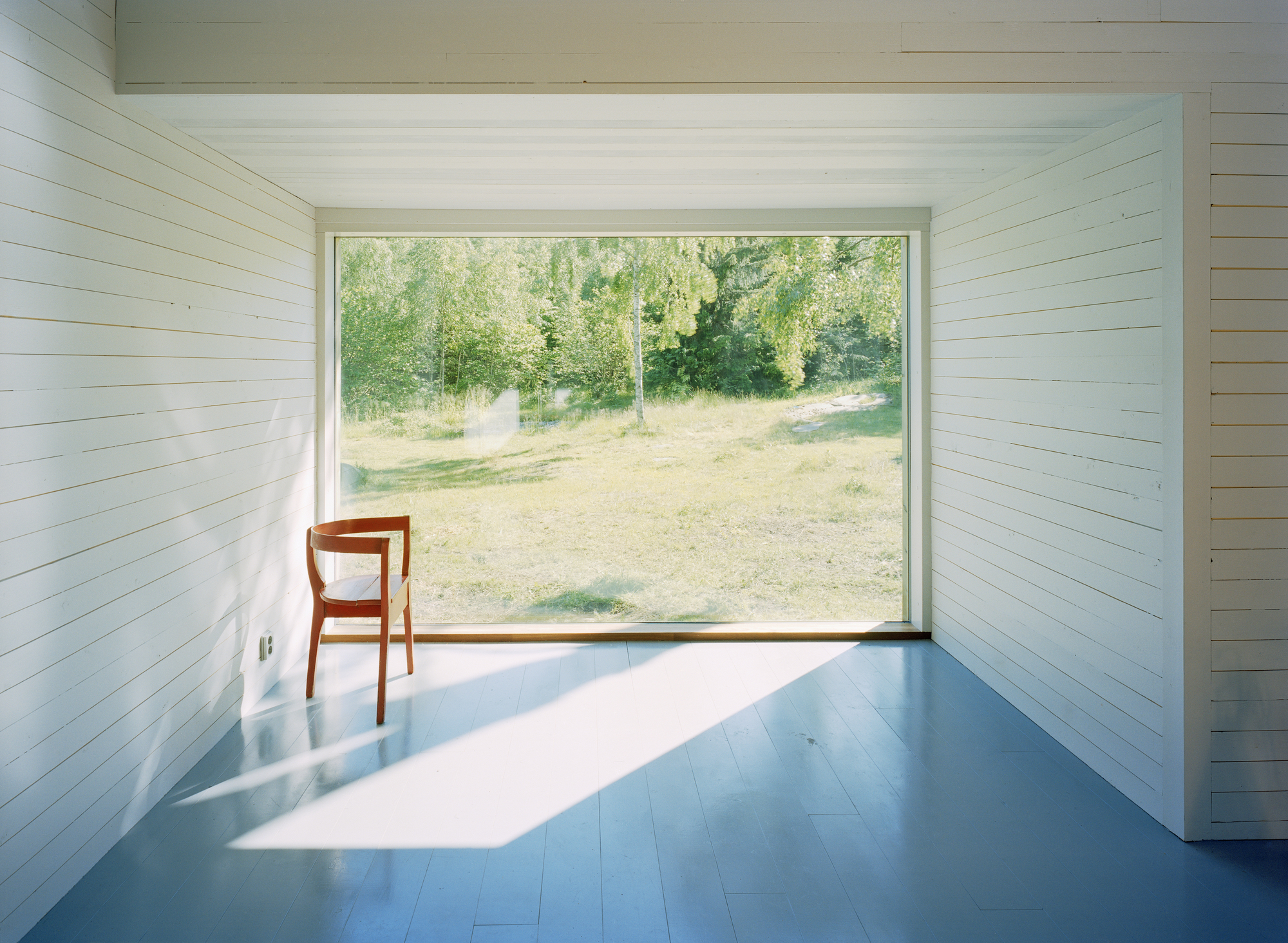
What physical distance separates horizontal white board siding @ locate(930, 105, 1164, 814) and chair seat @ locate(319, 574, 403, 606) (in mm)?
2995

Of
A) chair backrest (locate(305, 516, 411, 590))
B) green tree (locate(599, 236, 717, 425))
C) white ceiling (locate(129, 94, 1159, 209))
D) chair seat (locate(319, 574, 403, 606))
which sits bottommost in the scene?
chair seat (locate(319, 574, 403, 606))

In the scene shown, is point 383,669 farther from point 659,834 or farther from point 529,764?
point 659,834

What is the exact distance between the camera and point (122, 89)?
9.65 feet

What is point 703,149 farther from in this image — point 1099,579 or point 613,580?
point 613,580

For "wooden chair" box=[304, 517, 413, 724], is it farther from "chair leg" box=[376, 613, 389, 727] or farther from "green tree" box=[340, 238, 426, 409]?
"green tree" box=[340, 238, 426, 409]

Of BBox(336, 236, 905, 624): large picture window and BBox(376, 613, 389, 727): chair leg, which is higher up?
BBox(336, 236, 905, 624): large picture window

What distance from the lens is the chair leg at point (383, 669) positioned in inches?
155

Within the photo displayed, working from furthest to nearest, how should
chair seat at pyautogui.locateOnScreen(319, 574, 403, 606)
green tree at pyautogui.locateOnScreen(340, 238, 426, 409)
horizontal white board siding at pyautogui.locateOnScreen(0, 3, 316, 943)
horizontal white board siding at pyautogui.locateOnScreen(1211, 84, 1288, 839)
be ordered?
1. green tree at pyautogui.locateOnScreen(340, 238, 426, 409)
2. chair seat at pyautogui.locateOnScreen(319, 574, 403, 606)
3. horizontal white board siding at pyautogui.locateOnScreen(1211, 84, 1288, 839)
4. horizontal white board siding at pyautogui.locateOnScreen(0, 3, 316, 943)

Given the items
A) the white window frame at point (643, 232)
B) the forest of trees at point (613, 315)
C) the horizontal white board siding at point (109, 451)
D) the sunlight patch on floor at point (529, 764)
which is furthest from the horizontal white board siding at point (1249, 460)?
the horizontal white board siding at point (109, 451)

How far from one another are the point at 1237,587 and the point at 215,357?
3989mm

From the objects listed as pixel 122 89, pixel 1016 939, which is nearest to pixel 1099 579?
pixel 1016 939

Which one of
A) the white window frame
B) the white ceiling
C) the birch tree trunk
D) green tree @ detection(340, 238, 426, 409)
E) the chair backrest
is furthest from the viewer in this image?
the birch tree trunk

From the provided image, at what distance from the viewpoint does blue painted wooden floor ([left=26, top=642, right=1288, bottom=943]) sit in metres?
2.49

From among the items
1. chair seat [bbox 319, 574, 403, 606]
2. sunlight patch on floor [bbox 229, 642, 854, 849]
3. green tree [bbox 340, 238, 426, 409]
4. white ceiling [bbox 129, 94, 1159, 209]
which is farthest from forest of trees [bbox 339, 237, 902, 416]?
sunlight patch on floor [bbox 229, 642, 854, 849]
